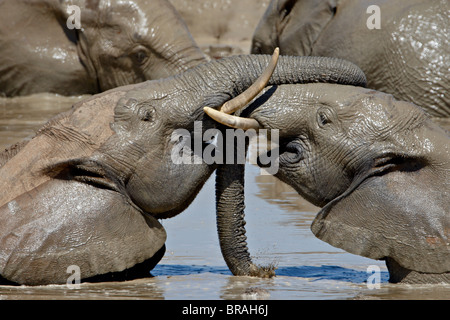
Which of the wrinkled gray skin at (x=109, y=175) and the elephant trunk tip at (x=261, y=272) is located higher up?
the wrinkled gray skin at (x=109, y=175)

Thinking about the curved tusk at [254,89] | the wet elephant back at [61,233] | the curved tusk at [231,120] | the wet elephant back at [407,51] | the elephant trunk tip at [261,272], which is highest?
the wet elephant back at [407,51]

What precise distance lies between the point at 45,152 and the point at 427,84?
555 centimetres

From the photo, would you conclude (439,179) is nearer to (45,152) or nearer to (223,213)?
(223,213)

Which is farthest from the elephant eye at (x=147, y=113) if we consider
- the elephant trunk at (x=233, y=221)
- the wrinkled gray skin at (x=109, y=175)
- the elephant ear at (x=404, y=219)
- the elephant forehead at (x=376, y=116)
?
the elephant ear at (x=404, y=219)

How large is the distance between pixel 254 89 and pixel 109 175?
0.91 metres

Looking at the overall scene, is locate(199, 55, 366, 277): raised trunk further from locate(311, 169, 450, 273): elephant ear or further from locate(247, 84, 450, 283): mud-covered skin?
locate(311, 169, 450, 273): elephant ear

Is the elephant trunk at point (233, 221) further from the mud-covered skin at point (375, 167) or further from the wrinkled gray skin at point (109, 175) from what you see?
the mud-covered skin at point (375, 167)

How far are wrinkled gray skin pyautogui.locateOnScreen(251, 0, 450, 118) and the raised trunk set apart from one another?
177 inches

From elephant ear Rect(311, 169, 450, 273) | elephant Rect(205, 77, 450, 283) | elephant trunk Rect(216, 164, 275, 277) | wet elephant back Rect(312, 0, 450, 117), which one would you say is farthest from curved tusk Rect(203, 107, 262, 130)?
wet elephant back Rect(312, 0, 450, 117)

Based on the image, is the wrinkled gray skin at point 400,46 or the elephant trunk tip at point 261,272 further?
the wrinkled gray skin at point 400,46

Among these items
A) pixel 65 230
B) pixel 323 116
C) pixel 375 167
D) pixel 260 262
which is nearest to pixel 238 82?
pixel 323 116

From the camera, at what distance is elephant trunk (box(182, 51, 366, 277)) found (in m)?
5.91

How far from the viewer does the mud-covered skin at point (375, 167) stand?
19.3 ft

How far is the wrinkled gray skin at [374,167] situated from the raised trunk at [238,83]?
75 millimetres
